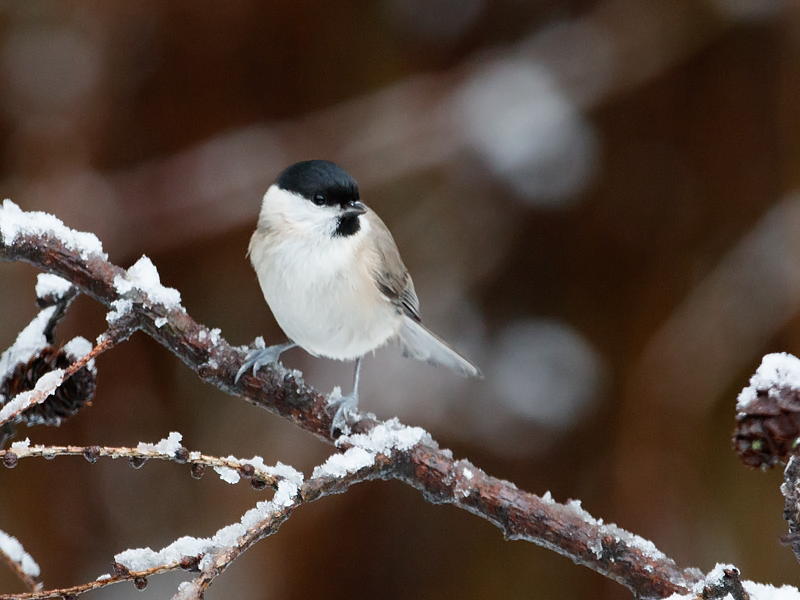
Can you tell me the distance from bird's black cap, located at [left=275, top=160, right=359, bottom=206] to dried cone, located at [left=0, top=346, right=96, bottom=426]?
0.60m

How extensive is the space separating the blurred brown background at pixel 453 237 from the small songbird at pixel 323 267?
0.83 meters

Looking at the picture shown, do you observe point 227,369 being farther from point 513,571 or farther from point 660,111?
point 660,111

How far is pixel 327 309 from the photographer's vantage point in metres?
1.36

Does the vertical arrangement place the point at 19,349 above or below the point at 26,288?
below

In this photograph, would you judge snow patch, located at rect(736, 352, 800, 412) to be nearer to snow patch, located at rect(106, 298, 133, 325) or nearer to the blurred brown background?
snow patch, located at rect(106, 298, 133, 325)

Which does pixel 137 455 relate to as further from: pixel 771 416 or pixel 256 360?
pixel 771 416

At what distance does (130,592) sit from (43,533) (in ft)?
1.12

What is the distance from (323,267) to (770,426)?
0.87m

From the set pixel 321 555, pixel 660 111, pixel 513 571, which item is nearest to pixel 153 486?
pixel 321 555

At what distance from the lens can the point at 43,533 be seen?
2.20 metres

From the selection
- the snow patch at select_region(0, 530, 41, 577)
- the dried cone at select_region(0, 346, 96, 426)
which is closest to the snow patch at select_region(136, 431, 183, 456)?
the snow patch at select_region(0, 530, 41, 577)

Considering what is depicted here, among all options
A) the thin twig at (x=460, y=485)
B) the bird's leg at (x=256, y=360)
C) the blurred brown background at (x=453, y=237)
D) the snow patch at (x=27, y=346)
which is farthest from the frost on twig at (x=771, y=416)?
the blurred brown background at (x=453, y=237)

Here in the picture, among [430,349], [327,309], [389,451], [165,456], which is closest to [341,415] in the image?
[389,451]

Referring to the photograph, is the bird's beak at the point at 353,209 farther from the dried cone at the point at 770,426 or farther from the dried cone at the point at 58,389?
the dried cone at the point at 770,426
